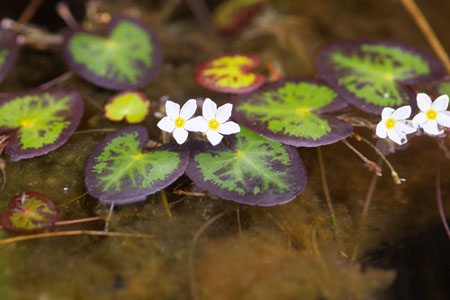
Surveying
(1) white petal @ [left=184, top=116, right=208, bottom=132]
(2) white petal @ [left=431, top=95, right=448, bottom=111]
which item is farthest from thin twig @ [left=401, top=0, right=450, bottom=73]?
(1) white petal @ [left=184, top=116, right=208, bottom=132]

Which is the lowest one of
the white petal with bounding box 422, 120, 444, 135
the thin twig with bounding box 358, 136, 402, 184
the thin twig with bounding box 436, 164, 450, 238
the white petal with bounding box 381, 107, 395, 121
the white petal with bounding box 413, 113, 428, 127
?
the thin twig with bounding box 436, 164, 450, 238

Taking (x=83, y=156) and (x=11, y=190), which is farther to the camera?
(x=83, y=156)

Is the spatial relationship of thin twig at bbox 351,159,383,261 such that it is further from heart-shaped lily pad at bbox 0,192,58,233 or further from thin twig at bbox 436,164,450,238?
heart-shaped lily pad at bbox 0,192,58,233

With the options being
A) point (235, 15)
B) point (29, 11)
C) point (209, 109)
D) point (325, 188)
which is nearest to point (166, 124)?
point (209, 109)

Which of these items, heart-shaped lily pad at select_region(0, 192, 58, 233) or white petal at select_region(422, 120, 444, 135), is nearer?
heart-shaped lily pad at select_region(0, 192, 58, 233)

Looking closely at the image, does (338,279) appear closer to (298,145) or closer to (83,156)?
(298,145)

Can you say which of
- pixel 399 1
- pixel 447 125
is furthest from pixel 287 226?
pixel 399 1

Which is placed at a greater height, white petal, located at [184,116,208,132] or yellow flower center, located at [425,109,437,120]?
yellow flower center, located at [425,109,437,120]
